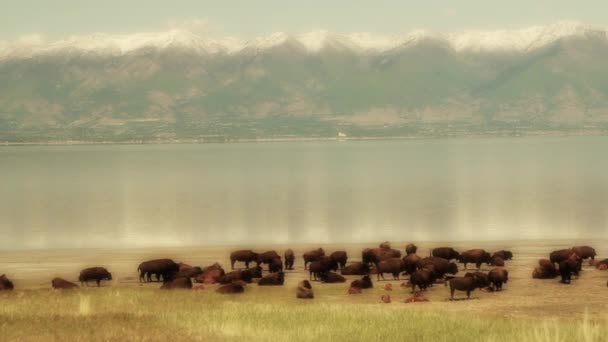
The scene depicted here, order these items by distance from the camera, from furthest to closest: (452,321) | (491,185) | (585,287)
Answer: (491,185)
(585,287)
(452,321)

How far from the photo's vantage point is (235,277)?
3606cm

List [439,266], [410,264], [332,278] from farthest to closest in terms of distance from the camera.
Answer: [410,264]
[332,278]
[439,266]

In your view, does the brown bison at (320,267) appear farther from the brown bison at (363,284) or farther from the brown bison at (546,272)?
the brown bison at (546,272)

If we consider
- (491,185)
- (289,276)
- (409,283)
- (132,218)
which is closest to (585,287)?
(409,283)

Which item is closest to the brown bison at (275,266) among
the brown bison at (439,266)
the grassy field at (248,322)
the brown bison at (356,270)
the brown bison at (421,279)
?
the brown bison at (356,270)

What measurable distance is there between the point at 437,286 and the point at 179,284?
1027cm

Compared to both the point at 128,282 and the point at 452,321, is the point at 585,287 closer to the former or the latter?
the point at 452,321

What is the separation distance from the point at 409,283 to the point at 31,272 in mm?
20449

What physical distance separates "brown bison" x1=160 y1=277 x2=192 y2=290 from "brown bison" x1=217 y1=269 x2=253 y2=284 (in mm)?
1426

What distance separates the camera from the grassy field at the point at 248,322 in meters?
22.3

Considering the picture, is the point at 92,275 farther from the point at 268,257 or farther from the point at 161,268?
the point at 268,257

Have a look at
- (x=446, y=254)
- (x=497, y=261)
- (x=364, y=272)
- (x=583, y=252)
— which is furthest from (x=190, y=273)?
(x=583, y=252)

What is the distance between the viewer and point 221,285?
35562mm

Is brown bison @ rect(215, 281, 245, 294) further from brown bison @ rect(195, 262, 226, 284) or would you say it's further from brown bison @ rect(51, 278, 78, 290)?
brown bison @ rect(51, 278, 78, 290)
